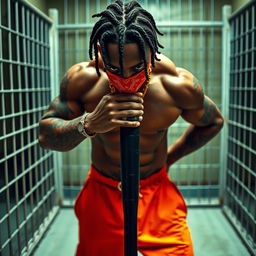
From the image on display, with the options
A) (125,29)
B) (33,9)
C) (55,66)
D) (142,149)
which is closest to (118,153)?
(142,149)

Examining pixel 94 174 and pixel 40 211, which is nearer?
pixel 94 174

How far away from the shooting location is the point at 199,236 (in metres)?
1.83

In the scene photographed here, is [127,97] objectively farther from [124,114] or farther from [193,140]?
[193,140]

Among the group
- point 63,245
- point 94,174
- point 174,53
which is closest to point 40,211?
point 63,245

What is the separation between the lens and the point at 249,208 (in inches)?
63.3

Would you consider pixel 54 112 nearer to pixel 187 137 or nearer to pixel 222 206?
pixel 187 137

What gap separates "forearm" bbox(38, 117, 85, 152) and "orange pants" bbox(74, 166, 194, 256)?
26 cm

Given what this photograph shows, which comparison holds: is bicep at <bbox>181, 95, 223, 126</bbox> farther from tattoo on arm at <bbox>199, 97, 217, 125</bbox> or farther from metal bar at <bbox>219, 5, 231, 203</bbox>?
metal bar at <bbox>219, 5, 231, 203</bbox>

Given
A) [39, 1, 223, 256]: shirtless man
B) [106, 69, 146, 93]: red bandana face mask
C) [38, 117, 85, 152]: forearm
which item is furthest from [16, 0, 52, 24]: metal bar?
[106, 69, 146, 93]: red bandana face mask

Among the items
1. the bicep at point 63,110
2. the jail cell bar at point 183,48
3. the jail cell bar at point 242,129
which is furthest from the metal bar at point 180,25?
the bicep at point 63,110

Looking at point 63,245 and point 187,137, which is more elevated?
point 187,137

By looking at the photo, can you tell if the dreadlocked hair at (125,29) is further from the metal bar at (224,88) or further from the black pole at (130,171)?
the metal bar at (224,88)

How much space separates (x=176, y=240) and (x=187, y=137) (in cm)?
44

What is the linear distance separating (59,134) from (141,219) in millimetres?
432
